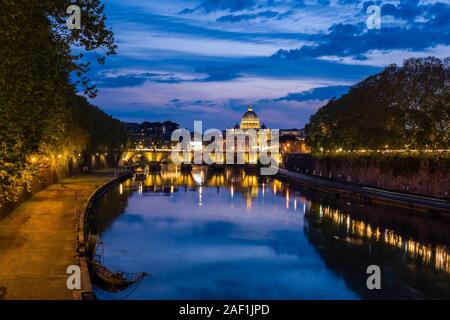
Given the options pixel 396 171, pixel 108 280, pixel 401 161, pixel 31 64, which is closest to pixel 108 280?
pixel 108 280

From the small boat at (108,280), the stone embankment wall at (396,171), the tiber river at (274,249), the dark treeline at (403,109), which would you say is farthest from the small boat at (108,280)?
the dark treeline at (403,109)

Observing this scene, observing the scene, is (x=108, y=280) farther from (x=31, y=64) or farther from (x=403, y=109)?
(x=403, y=109)

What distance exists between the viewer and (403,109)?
196 ft

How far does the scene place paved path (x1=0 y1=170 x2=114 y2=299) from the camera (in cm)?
1702

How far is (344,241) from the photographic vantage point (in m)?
37.1

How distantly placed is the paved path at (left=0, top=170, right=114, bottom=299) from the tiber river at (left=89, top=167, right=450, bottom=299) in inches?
122

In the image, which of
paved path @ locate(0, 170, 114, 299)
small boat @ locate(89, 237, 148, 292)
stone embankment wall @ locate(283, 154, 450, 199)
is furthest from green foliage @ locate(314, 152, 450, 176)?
small boat @ locate(89, 237, 148, 292)

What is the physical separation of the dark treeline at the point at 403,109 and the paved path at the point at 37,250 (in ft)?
107

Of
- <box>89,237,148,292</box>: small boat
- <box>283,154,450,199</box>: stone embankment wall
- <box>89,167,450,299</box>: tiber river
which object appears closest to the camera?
<box>89,237,148,292</box>: small boat

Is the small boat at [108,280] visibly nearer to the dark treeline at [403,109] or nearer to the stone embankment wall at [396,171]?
the stone embankment wall at [396,171]

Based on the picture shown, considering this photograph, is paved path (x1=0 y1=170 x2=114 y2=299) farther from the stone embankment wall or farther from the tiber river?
the stone embankment wall
